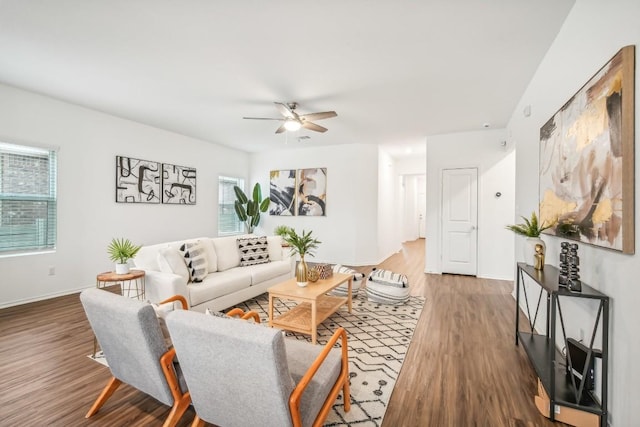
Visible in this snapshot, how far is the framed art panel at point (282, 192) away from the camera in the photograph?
24.1ft

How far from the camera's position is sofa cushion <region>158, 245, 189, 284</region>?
124 inches

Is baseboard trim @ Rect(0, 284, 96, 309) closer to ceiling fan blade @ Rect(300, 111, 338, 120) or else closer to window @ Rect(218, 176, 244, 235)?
window @ Rect(218, 176, 244, 235)

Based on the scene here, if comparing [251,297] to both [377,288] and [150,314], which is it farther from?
[150,314]

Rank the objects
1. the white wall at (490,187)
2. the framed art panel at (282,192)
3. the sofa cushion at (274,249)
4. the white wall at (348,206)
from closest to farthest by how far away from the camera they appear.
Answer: the sofa cushion at (274,249)
the white wall at (490,187)
the white wall at (348,206)
the framed art panel at (282,192)

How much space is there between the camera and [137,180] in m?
5.16

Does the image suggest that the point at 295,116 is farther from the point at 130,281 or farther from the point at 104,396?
the point at 104,396

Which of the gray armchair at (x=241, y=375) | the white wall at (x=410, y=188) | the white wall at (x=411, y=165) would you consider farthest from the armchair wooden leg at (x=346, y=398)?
the white wall at (x=411, y=165)

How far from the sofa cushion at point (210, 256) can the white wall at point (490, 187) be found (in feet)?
14.2

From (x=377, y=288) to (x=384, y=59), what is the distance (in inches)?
111

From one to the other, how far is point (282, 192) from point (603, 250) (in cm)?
637

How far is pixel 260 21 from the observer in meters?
2.39

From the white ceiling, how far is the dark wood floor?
9.41ft

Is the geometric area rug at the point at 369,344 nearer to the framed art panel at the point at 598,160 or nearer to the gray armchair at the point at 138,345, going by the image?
the gray armchair at the point at 138,345

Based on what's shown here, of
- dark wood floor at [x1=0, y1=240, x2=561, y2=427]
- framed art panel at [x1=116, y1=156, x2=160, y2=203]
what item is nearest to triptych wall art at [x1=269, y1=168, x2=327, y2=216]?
framed art panel at [x1=116, y1=156, x2=160, y2=203]
